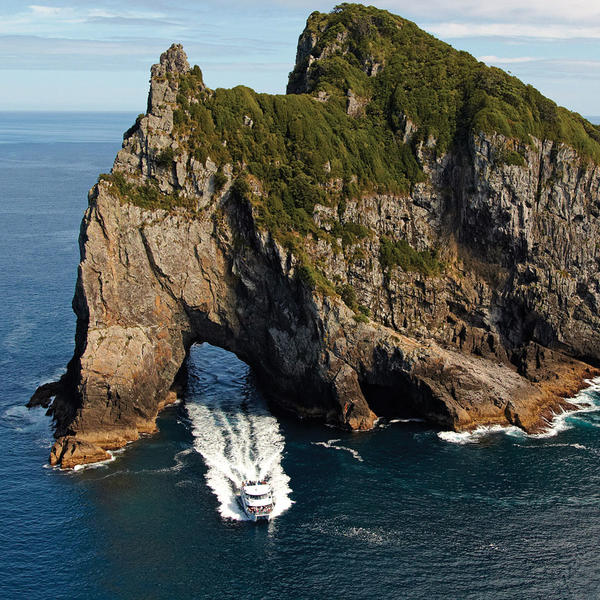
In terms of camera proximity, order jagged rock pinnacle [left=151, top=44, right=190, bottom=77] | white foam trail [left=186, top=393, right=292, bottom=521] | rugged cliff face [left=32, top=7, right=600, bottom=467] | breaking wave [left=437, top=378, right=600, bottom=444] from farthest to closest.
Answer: jagged rock pinnacle [left=151, top=44, right=190, bottom=77], rugged cliff face [left=32, top=7, right=600, bottom=467], breaking wave [left=437, top=378, right=600, bottom=444], white foam trail [left=186, top=393, right=292, bottom=521]

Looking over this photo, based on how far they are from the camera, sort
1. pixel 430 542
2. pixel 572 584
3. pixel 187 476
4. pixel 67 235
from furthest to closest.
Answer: pixel 67 235
pixel 187 476
pixel 430 542
pixel 572 584

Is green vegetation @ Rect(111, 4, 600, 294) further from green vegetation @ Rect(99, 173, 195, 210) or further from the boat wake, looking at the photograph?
the boat wake

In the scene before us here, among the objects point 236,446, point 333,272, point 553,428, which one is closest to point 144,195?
point 333,272

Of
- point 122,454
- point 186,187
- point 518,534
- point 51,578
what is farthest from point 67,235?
point 518,534

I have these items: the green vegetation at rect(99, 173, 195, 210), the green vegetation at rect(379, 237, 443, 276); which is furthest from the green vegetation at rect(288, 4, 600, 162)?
the green vegetation at rect(99, 173, 195, 210)

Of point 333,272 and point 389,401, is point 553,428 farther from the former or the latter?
point 333,272

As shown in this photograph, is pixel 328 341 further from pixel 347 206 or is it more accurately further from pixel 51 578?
pixel 51 578
